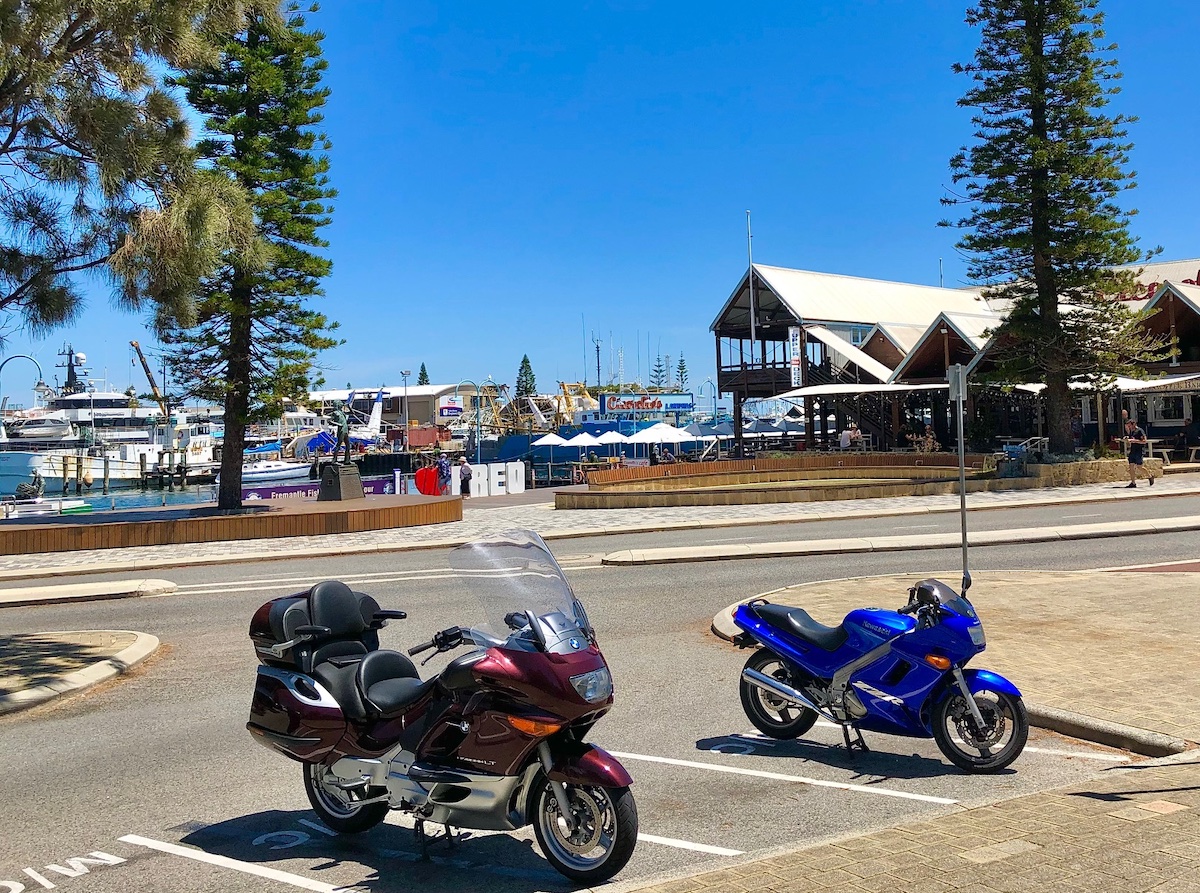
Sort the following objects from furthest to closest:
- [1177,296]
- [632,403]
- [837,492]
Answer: [632,403] → [1177,296] → [837,492]

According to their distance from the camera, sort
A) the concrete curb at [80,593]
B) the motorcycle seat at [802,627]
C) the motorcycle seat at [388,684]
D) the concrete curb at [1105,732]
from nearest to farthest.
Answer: the motorcycle seat at [388,684] < the concrete curb at [1105,732] < the motorcycle seat at [802,627] < the concrete curb at [80,593]

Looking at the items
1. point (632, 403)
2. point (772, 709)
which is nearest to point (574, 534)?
point (772, 709)

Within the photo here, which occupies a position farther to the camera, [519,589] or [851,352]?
[851,352]

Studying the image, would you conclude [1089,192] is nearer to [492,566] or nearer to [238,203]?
[238,203]

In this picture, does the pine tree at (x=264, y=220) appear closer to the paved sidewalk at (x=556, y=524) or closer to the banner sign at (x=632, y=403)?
the paved sidewalk at (x=556, y=524)

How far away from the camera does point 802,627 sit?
23.5 ft

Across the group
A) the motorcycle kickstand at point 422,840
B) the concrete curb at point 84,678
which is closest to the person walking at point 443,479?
the concrete curb at point 84,678

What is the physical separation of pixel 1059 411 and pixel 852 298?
24.6m

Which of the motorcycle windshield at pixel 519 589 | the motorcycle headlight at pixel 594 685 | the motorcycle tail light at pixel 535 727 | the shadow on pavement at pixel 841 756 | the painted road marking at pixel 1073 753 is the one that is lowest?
the shadow on pavement at pixel 841 756

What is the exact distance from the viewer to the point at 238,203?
11.5 metres

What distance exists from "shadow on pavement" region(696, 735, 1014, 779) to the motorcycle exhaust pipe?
0.87ft

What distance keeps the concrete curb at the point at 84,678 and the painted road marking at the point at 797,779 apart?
18.2 feet

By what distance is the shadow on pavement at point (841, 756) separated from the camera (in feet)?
21.9

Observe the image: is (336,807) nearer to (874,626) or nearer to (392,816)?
(392,816)
